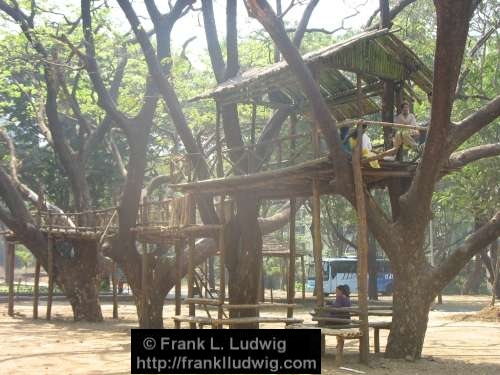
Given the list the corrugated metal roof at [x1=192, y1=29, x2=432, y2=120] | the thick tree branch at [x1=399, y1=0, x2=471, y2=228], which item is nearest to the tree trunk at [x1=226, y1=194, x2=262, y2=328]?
the corrugated metal roof at [x1=192, y1=29, x2=432, y2=120]

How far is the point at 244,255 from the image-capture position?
15.0m

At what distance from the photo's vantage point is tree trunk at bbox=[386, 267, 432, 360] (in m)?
11.1

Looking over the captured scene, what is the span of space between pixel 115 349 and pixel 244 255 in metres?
3.37

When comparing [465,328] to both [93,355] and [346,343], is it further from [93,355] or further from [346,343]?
[93,355]

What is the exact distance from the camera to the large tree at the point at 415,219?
34.1 feet

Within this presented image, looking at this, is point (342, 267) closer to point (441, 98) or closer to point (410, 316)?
point (410, 316)

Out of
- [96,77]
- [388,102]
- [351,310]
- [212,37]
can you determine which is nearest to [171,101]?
[212,37]

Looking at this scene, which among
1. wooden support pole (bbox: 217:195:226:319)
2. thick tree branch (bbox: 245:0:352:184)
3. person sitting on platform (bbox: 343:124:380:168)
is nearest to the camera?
thick tree branch (bbox: 245:0:352:184)

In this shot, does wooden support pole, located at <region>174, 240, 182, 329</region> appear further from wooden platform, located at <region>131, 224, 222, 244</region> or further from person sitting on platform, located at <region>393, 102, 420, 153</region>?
person sitting on platform, located at <region>393, 102, 420, 153</region>

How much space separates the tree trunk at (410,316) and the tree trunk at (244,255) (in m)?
4.13

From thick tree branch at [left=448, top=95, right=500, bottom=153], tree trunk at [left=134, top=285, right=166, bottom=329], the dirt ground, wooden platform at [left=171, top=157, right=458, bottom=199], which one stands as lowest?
the dirt ground

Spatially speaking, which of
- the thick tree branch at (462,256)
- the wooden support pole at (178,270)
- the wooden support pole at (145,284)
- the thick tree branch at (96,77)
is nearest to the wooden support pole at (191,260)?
the wooden support pole at (178,270)

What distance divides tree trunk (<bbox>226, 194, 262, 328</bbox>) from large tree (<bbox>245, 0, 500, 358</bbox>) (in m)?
3.94

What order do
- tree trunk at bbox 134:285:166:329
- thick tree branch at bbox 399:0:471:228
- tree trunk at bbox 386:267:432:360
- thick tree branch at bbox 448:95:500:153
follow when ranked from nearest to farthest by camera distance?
thick tree branch at bbox 399:0:471:228 < thick tree branch at bbox 448:95:500:153 < tree trunk at bbox 386:267:432:360 < tree trunk at bbox 134:285:166:329
